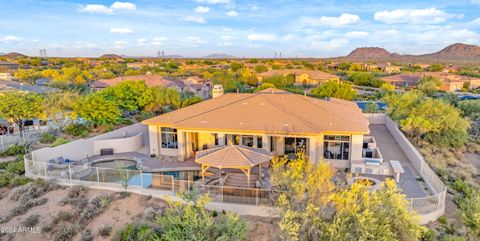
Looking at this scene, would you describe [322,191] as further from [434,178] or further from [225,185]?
[434,178]

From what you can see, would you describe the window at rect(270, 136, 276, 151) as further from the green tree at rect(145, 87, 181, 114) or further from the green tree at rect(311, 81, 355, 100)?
the green tree at rect(311, 81, 355, 100)

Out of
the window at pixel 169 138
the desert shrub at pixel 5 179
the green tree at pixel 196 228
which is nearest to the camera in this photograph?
the green tree at pixel 196 228

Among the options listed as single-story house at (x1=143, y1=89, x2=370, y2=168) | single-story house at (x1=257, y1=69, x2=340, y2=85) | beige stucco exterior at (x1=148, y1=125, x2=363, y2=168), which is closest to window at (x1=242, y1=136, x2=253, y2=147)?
single-story house at (x1=143, y1=89, x2=370, y2=168)

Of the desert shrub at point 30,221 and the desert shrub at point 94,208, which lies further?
the desert shrub at point 94,208

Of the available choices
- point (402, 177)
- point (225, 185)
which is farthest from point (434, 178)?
point (225, 185)

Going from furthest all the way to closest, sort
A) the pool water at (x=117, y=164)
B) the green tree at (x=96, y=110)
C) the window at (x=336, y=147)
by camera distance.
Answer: the green tree at (x=96, y=110) < the pool water at (x=117, y=164) < the window at (x=336, y=147)

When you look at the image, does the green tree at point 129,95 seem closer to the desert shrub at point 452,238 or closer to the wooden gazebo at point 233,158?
the wooden gazebo at point 233,158

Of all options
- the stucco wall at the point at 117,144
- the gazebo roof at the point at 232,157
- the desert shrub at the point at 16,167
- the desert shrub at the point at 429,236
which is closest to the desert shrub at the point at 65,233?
the gazebo roof at the point at 232,157

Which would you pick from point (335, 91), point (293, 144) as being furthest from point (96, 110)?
point (335, 91)
